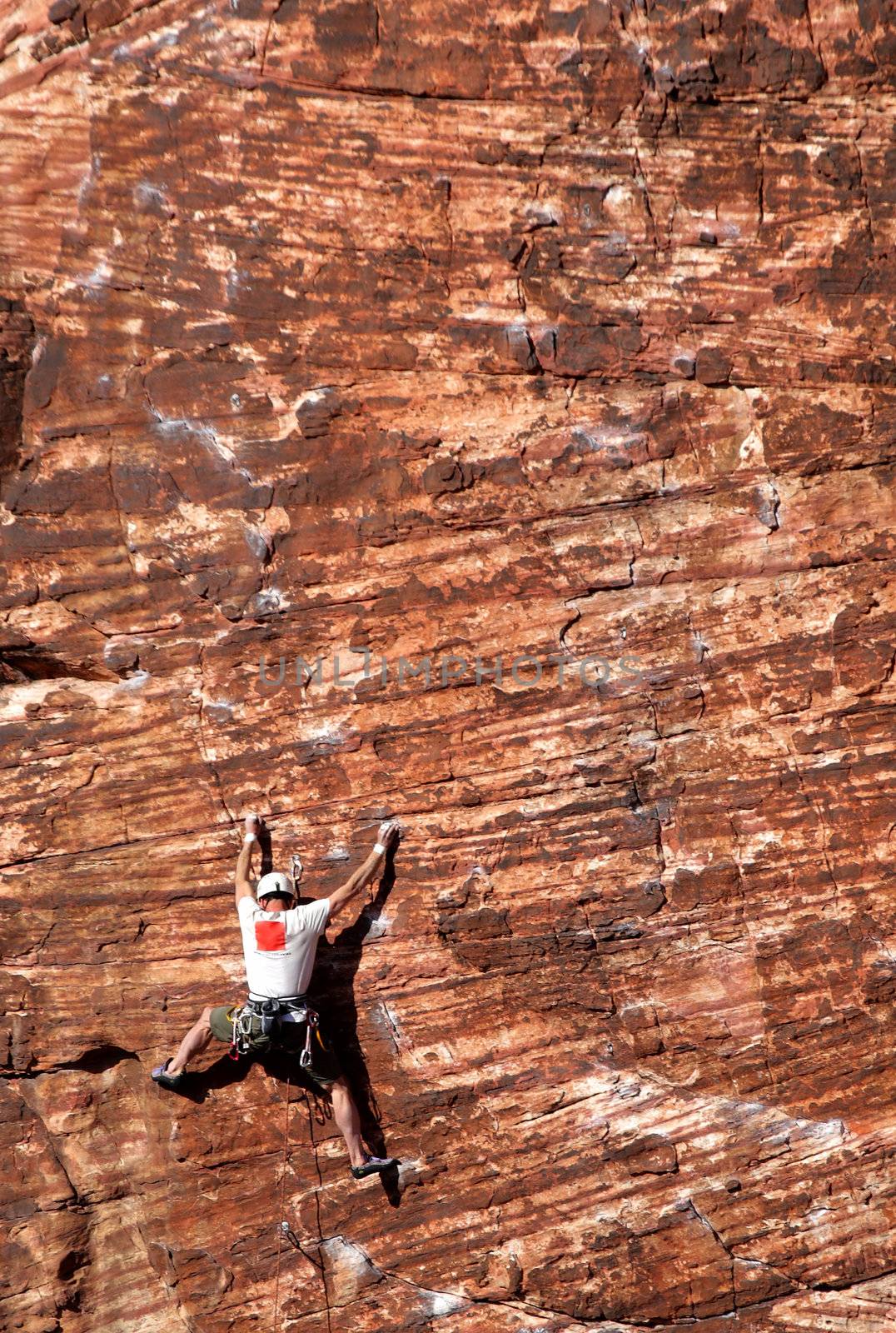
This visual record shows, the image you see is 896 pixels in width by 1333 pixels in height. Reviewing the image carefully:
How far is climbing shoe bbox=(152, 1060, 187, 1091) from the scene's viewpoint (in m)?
6.64

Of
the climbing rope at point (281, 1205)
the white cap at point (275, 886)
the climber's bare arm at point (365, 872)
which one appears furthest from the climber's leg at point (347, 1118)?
the white cap at point (275, 886)

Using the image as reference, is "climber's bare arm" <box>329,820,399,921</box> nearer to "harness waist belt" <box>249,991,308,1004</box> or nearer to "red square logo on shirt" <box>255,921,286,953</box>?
"red square logo on shirt" <box>255,921,286,953</box>

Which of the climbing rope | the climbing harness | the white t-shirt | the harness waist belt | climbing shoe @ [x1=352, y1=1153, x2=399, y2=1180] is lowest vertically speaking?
the climbing rope

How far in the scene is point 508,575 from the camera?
670 centimetres

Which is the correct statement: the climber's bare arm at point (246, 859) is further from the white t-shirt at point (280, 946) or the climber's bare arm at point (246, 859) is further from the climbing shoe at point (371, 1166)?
the climbing shoe at point (371, 1166)

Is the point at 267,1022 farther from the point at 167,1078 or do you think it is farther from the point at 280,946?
the point at 167,1078

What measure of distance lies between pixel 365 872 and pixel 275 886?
0.54 metres

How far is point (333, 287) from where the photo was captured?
669 centimetres

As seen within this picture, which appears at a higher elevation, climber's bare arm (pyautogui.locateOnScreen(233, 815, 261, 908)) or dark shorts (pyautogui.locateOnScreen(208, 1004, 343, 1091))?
climber's bare arm (pyautogui.locateOnScreen(233, 815, 261, 908))

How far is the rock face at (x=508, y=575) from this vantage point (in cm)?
661

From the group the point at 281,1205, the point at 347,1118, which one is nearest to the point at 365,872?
the point at 347,1118

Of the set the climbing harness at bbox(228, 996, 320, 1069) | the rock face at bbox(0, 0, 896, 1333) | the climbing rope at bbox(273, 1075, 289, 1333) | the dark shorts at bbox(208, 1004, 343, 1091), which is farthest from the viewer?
the climbing rope at bbox(273, 1075, 289, 1333)

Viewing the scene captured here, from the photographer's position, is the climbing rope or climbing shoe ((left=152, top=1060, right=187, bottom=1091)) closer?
climbing shoe ((left=152, top=1060, right=187, bottom=1091))

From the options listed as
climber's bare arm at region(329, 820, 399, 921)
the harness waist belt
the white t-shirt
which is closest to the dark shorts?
the harness waist belt
